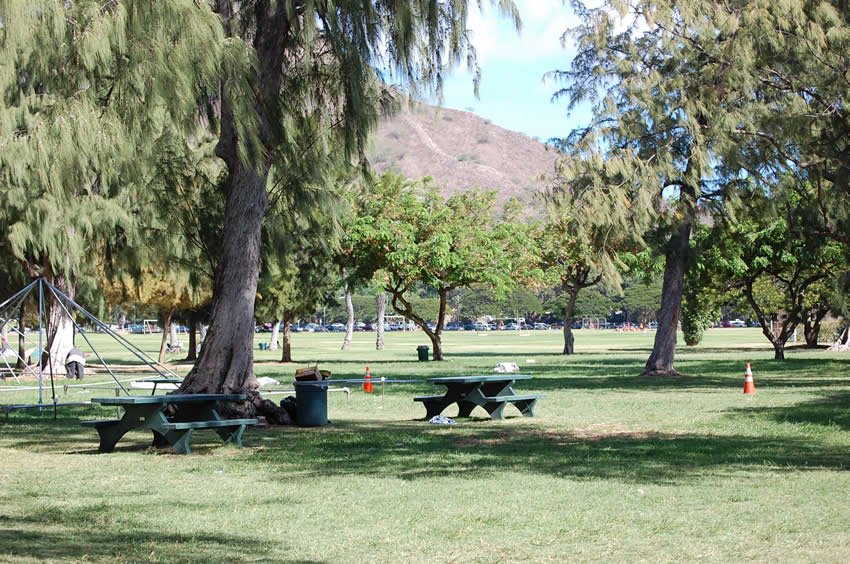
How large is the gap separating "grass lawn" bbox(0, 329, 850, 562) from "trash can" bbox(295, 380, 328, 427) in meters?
0.35

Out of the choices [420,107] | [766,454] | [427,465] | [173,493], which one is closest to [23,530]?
[173,493]

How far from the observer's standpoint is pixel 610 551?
7496mm

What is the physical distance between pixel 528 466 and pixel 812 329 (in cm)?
5351

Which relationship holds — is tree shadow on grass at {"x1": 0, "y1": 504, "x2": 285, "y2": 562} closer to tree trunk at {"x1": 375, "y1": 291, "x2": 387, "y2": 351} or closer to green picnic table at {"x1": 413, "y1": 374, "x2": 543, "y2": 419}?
green picnic table at {"x1": 413, "y1": 374, "x2": 543, "y2": 419}

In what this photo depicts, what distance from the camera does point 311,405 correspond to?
1739cm

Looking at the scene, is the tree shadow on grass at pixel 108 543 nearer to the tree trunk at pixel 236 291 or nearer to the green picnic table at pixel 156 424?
the green picnic table at pixel 156 424

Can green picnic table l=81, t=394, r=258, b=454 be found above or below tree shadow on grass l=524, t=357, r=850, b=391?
above

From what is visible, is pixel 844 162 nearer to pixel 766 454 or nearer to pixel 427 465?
pixel 766 454

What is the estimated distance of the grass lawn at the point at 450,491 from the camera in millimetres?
7664

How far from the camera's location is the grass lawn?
25.1 ft

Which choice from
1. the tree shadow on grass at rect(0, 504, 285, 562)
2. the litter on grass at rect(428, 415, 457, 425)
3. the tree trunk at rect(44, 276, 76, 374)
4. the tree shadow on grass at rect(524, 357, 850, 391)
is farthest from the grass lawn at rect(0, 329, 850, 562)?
the tree trunk at rect(44, 276, 76, 374)

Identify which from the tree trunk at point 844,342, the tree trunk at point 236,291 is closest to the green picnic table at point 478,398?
the tree trunk at point 236,291

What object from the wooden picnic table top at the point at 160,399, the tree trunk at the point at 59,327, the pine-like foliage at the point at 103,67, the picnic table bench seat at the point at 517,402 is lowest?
the picnic table bench seat at the point at 517,402

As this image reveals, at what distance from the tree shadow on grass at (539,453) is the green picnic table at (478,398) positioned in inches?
50.3
